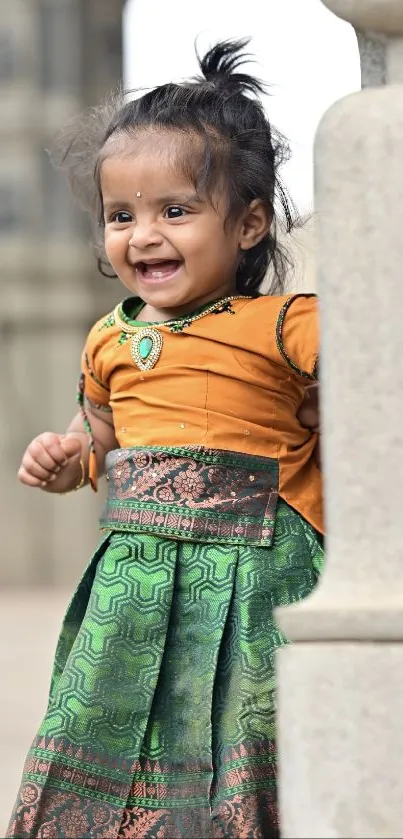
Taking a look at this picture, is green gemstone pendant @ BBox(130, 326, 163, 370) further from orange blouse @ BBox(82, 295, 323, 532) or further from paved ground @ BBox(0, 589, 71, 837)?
paved ground @ BBox(0, 589, 71, 837)

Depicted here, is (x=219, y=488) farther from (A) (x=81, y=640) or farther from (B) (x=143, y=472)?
(A) (x=81, y=640)

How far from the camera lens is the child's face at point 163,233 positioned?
287cm

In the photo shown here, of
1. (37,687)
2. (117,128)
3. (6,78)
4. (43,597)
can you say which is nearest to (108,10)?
(6,78)

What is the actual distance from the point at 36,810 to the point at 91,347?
942 millimetres

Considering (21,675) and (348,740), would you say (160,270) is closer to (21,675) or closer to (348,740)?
(348,740)

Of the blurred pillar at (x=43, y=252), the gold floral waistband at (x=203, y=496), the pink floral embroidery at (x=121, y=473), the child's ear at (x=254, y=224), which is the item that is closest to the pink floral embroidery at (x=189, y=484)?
the gold floral waistband at (x=203, y=496)

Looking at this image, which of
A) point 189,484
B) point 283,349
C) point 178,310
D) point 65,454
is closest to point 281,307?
point 283,349

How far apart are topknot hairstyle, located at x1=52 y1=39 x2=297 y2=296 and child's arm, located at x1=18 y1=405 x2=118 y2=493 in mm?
420

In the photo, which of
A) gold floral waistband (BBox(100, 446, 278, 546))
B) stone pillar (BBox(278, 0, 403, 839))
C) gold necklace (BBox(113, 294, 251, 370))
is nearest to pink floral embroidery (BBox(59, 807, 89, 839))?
gold floral waistband (BBox(100, 446, 278, 546))

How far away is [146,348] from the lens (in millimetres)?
2934

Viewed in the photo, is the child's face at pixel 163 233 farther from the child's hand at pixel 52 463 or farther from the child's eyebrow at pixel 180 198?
the child's hand at pixel 52 463

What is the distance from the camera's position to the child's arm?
3129 mm

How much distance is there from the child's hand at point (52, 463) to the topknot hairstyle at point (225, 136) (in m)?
0.47

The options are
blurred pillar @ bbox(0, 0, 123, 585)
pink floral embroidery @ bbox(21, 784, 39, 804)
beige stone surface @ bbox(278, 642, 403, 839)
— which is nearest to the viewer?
beige stone surface @ bbox(278, 642, 403, 839)
